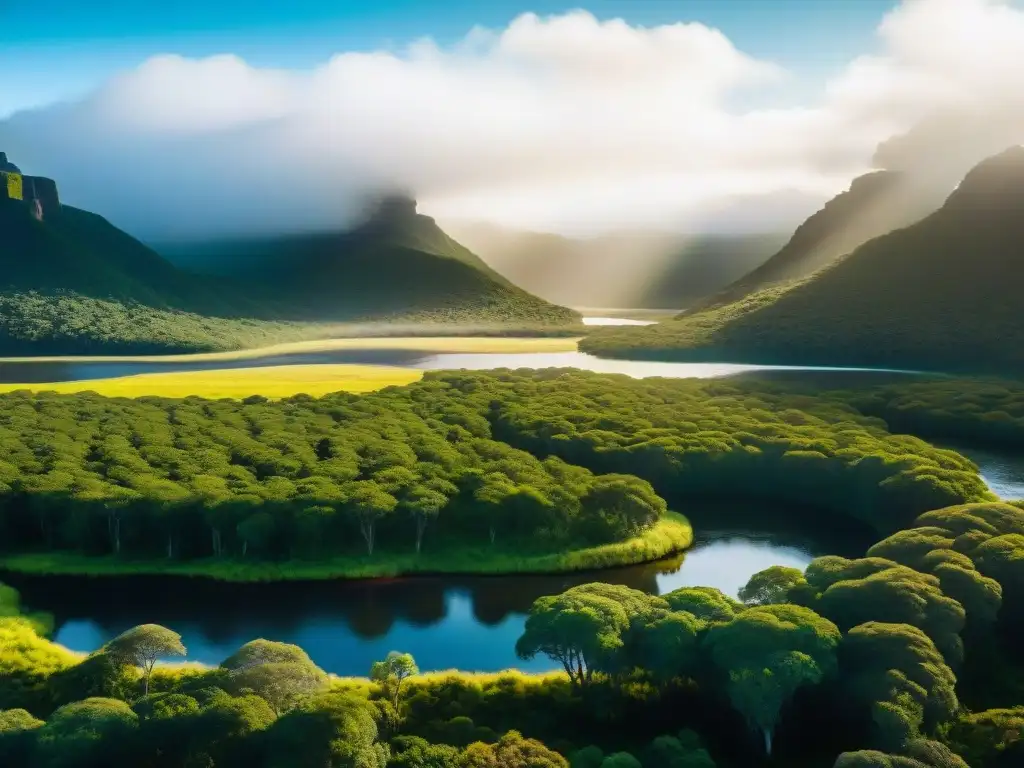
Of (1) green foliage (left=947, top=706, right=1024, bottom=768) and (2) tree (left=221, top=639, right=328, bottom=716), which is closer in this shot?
(1) green foliage (left=947, top=706, right=1024, bottom=768)

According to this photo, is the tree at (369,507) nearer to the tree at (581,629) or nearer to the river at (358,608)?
the river at (358,608)

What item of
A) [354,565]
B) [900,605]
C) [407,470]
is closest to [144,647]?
[354,565]

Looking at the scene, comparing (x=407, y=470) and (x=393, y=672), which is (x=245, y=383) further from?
(x=393, y=672)

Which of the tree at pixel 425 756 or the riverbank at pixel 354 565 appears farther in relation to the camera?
the riverbank at pixel 354 565

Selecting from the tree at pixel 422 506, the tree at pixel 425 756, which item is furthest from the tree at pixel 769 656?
the tree at pixel 422 506

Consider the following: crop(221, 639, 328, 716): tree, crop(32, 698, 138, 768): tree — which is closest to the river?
crop(221, 639, 328, 716): tree

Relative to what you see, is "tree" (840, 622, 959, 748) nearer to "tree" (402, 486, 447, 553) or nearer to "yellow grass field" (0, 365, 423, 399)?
"tree" (402, 486, 447, 553)
